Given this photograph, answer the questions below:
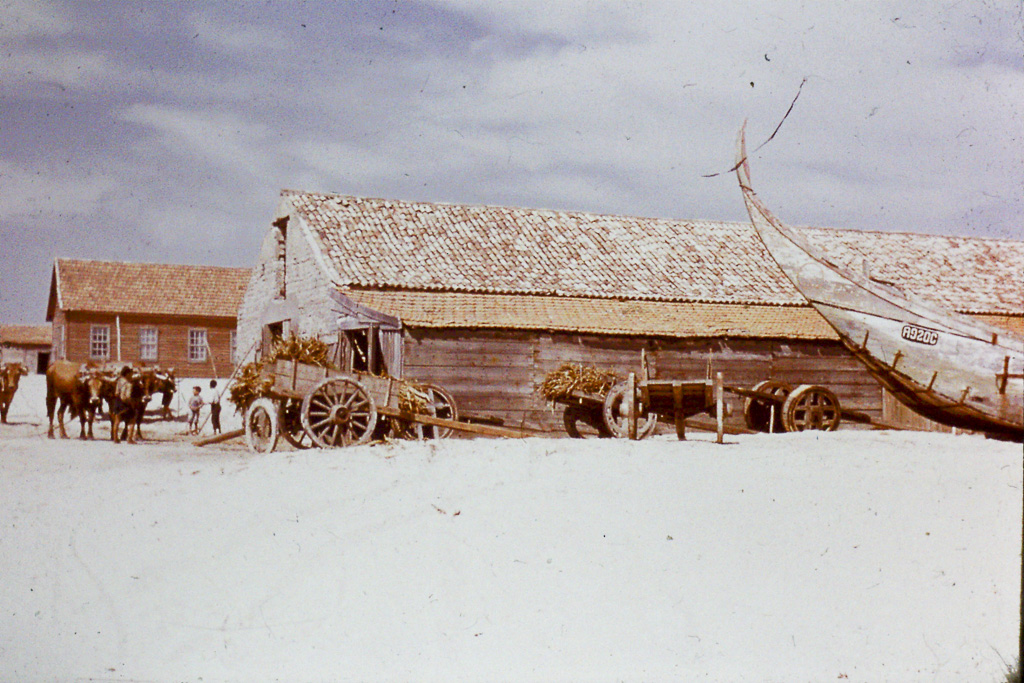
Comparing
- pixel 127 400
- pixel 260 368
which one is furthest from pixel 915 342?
pixel 127 400

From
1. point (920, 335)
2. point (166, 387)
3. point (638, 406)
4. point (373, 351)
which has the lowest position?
point (166, 387)

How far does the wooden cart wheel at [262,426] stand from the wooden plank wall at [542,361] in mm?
2686

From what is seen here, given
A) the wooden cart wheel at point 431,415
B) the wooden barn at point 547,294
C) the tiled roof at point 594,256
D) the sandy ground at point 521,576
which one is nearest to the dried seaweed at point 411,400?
the wooden cart wheel at point 431,415

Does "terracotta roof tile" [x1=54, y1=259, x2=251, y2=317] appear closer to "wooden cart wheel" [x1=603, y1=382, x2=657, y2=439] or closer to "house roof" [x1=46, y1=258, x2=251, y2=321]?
"house roof" [x1=46, y1=258, x2=251, y2=321]

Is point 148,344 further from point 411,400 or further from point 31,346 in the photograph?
point 411,400

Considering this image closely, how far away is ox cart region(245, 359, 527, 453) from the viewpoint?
1216 centimetres

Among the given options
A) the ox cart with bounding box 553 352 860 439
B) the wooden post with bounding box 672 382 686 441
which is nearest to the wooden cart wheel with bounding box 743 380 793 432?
the ox cart with bounding box 553 352 860 439

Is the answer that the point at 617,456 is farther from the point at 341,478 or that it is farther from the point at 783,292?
the point at 783,292

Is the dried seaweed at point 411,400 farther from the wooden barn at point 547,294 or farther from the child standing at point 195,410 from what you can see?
the child standing at point 195,410

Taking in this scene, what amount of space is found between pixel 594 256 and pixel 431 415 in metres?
6.55

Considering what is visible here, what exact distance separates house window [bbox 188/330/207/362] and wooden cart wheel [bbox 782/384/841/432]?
77.5ft

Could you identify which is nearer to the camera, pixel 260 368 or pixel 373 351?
pixel 260 368

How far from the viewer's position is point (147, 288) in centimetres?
3166

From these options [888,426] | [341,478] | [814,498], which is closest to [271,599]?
[341,478]
